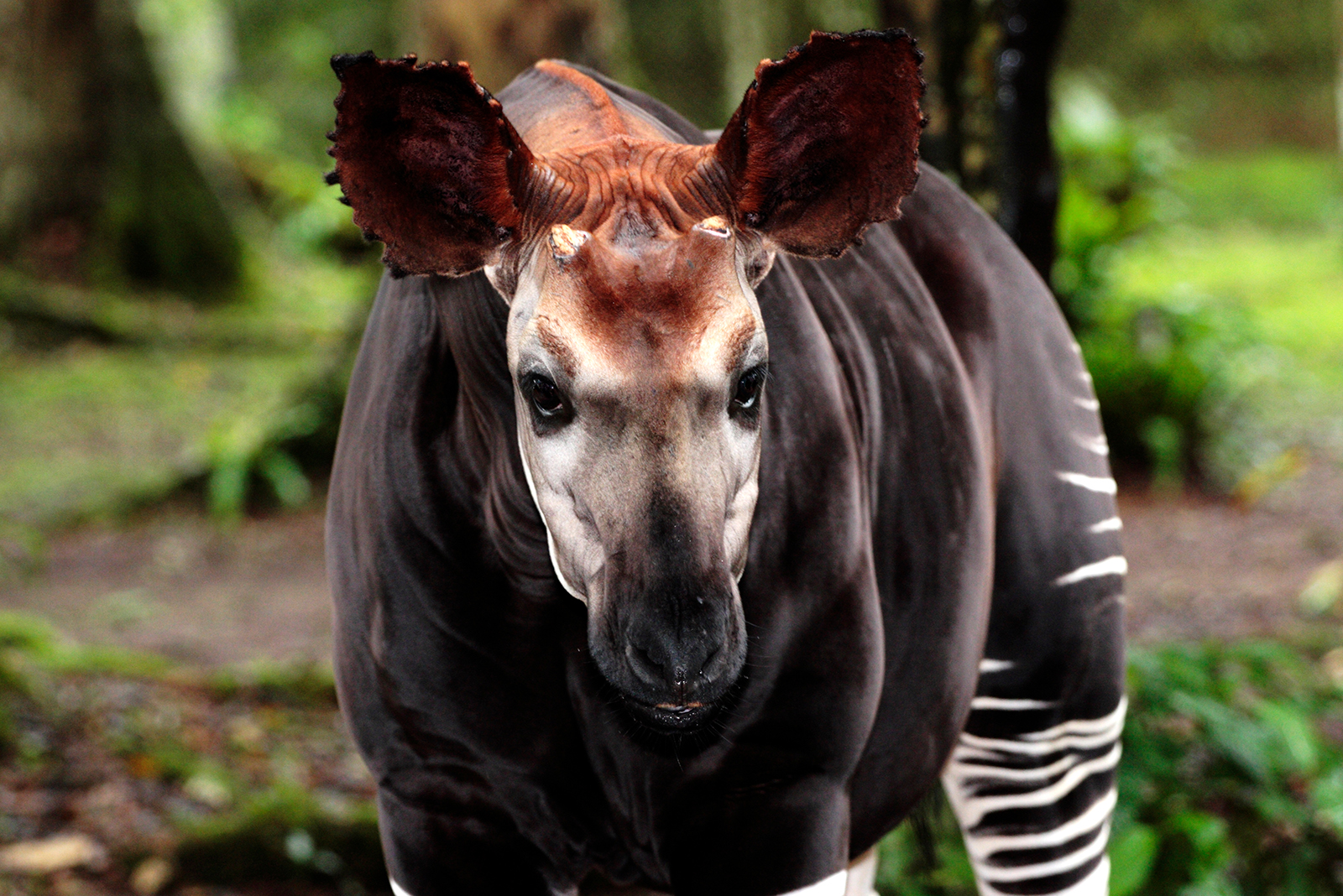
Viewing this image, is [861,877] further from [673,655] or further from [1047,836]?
[673,655]

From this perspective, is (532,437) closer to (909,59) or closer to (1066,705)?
(909,59)

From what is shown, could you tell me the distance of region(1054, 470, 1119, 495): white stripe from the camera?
8.94ft

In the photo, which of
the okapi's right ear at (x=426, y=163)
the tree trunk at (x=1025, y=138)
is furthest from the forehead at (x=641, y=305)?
the tree trunk at (x=1025, y=138)

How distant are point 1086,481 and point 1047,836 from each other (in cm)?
64

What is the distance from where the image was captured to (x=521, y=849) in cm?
212

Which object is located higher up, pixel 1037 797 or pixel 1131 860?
pixel 1037 797

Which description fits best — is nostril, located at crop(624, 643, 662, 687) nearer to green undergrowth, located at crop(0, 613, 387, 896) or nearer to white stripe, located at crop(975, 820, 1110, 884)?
white stripe, located at crop(975, 820, 1110, 884)

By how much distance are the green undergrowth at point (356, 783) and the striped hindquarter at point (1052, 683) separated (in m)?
0.69

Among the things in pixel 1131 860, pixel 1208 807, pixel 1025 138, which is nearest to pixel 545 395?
pixel 1131 860

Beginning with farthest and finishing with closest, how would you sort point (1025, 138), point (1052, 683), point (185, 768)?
point (185, 768) → point (1025, 138) → point (1052, 683)

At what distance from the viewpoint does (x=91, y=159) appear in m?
12.7

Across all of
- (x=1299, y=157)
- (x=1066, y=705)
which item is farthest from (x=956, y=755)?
(x=1299, y=157)

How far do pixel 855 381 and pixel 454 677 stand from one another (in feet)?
2.58

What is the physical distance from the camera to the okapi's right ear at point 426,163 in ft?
5.55
